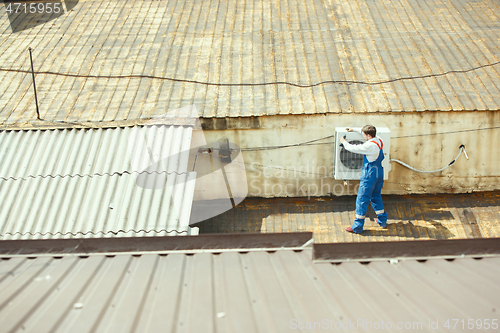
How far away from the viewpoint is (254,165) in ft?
20.5

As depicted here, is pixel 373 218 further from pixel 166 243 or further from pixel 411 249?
pixel 166 243

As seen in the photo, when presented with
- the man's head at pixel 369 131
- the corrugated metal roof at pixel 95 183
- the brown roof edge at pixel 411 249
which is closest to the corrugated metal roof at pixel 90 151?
the corrugated metal roof at pixel 95 183

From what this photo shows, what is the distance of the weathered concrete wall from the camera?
5.90m

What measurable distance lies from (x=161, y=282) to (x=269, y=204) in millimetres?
3439

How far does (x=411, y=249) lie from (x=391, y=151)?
10.2 feet

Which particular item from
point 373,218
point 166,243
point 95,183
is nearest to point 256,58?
point 373,218

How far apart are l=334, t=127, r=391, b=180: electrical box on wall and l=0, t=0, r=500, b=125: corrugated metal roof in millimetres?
417

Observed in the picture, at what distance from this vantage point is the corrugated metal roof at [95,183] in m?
4.35

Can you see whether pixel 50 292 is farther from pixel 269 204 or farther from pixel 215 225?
pixel 269 204

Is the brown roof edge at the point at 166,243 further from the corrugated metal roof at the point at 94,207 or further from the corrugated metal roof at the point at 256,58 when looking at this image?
the corrugated metal roof at the point at 256,58

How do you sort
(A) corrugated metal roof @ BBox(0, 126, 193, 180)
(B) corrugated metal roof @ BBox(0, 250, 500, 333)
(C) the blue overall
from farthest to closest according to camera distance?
(C) the blue overall < (A) corrugated metal roof @ BBox(0, 126, 193, 180) < (B) corrugated metal roof @ BBox(0, 250, 500, 333)

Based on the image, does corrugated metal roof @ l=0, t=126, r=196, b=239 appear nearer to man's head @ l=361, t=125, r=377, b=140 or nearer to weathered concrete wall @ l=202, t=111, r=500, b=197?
weathered concrete wall @ l=202, t=111, r=500, b=197

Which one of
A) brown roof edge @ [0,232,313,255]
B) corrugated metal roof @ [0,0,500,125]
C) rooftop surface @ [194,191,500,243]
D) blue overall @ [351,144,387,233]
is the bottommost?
rooftop surface @ [194,191,500,243]

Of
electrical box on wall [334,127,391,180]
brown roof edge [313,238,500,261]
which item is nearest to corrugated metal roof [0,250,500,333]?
brown roof edge [313,238,500,261]
